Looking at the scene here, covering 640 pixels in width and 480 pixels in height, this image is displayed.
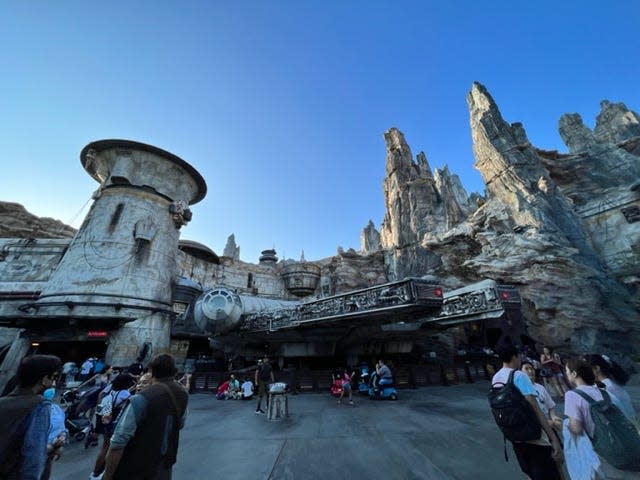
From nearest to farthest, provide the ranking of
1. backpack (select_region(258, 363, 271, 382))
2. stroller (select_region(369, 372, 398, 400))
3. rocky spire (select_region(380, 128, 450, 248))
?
backpack (select_region(258, 363, 271, 382)) < stroller (select_region(369, 372, 398, 400)) < rocky spire (select_region(380, 128, 450, 248))

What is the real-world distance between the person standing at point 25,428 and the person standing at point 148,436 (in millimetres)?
623

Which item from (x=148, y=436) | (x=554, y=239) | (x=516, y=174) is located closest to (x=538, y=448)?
(x=148, y=436)

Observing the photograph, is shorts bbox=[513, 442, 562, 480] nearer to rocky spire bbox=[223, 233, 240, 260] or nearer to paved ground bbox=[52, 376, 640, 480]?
paved ground bbox=[52, 376, 640, 480]

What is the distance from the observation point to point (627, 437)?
2.53m

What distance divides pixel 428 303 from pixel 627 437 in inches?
275

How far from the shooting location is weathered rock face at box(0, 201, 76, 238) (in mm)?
28000

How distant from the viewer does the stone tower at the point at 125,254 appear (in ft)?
58.3

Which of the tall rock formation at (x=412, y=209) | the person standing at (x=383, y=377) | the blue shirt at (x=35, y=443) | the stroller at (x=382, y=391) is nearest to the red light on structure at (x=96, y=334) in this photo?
the stroller at (x=382, y=391)

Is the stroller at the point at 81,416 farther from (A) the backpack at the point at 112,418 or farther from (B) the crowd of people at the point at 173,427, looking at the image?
(B) the crowd of people at the point at 173,427

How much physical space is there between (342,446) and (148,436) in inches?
201

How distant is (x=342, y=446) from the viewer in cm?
611

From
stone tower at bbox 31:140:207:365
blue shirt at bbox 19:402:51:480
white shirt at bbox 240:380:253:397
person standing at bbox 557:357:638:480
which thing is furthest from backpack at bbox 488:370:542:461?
stone tower at bbox 31:140:207:365

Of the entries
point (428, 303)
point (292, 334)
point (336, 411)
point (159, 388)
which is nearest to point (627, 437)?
point (159, 388)

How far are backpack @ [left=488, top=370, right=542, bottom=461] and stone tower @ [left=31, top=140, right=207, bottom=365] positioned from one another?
21.7 m
